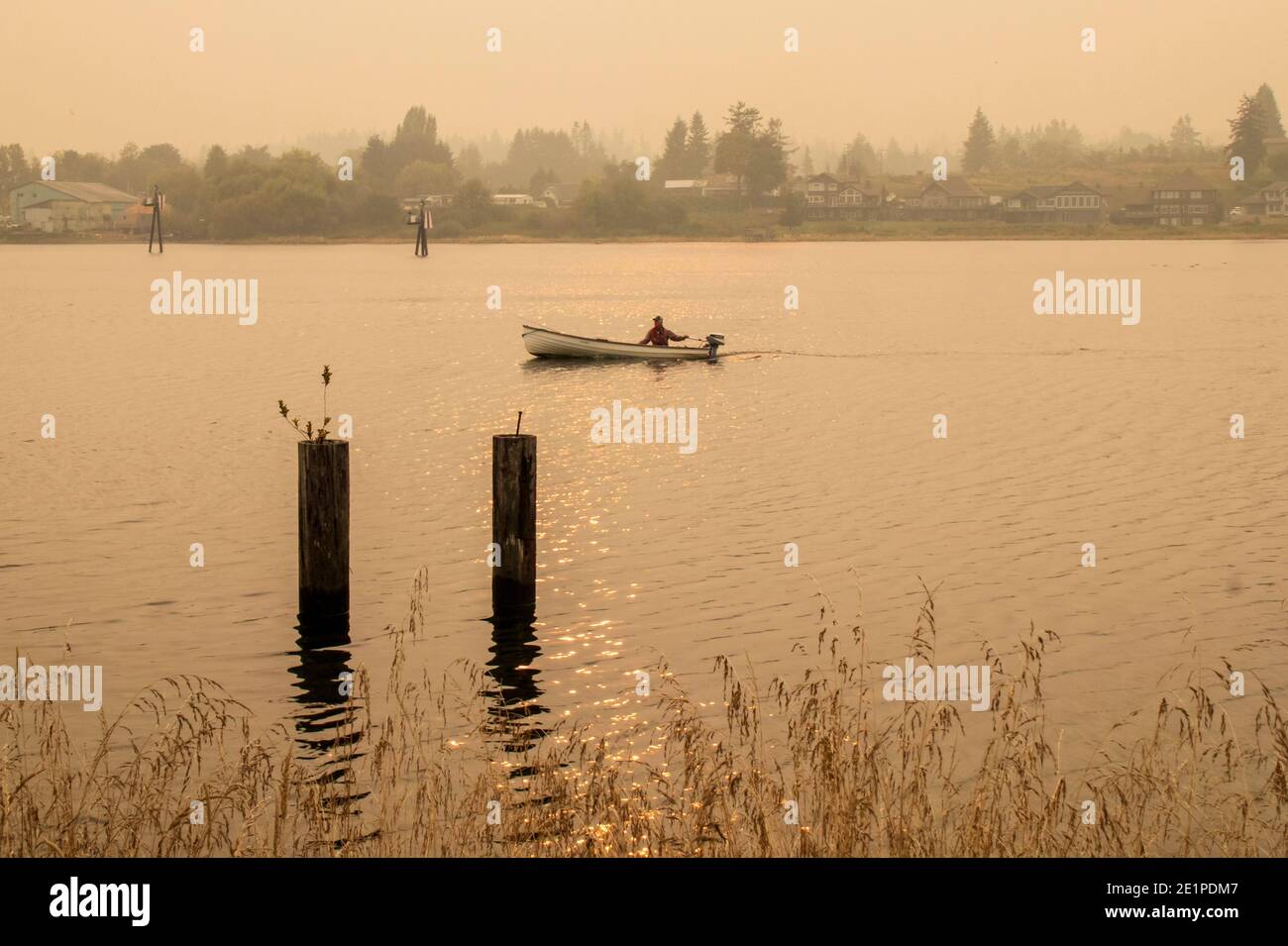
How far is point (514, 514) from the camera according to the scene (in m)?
19.8

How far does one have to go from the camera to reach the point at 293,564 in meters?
25.8

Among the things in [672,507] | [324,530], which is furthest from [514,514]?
[672,507]

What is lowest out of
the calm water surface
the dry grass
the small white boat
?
the dry grass

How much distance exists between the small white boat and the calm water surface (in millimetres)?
1054

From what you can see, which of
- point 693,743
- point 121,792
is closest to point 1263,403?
point 693,743

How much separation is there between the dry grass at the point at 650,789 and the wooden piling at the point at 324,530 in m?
2.46

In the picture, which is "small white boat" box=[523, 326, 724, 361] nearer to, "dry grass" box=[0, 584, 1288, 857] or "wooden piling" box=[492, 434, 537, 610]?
"wooden piling" box=[492, 434, 537, 610]

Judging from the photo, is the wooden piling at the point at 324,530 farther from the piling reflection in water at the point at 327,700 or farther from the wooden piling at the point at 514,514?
the wooden piling at the point at 514,514

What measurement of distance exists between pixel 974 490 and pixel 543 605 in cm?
1401

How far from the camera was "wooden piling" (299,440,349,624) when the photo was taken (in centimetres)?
1830

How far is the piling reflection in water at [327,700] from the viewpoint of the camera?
626 inches
